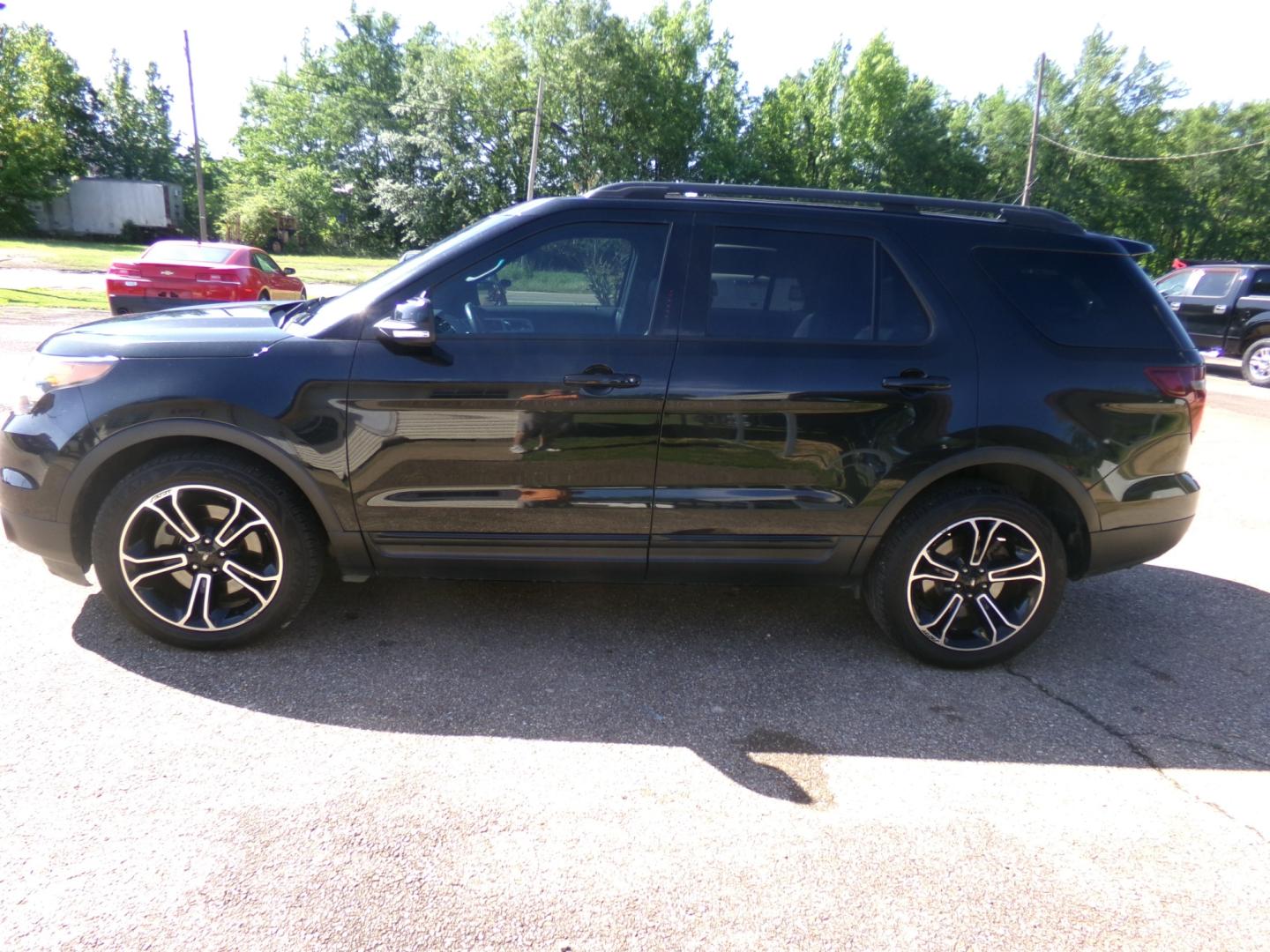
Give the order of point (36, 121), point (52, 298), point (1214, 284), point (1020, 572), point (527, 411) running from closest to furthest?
point (527, 411) < point (1020, 572) < point (1214, 284) < point (52, 298) < point (36, 121)

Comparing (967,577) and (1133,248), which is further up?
(1133,248)

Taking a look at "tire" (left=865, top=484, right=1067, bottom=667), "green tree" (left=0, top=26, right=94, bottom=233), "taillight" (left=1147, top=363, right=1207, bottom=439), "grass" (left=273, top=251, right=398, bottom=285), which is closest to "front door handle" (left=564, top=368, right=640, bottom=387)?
"tire" (left=865, top=484, right=1067, bottom=667)

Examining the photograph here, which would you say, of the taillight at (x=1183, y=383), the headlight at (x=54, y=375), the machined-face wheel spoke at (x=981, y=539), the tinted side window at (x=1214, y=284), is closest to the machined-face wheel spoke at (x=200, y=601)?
the headlight at (x=54, y=375)

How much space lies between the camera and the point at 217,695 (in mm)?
3191

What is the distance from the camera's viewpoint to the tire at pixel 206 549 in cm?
333

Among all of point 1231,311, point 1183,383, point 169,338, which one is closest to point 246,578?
point 169,338

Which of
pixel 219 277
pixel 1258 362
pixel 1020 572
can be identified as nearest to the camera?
pixel 1020 572

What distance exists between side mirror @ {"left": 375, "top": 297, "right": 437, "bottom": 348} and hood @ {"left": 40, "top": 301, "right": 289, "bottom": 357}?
50 cm

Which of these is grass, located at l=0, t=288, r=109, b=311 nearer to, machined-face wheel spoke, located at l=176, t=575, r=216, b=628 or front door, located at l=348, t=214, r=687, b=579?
machined-face wheel spoke, located at l=176, t=575, r=216, b=628

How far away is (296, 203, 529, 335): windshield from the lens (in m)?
3.39

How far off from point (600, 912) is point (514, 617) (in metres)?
1.86

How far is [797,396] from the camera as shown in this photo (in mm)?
3416

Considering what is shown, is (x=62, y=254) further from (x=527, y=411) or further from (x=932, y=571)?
(x=932, y=571)

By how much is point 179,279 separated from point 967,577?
1334cm
